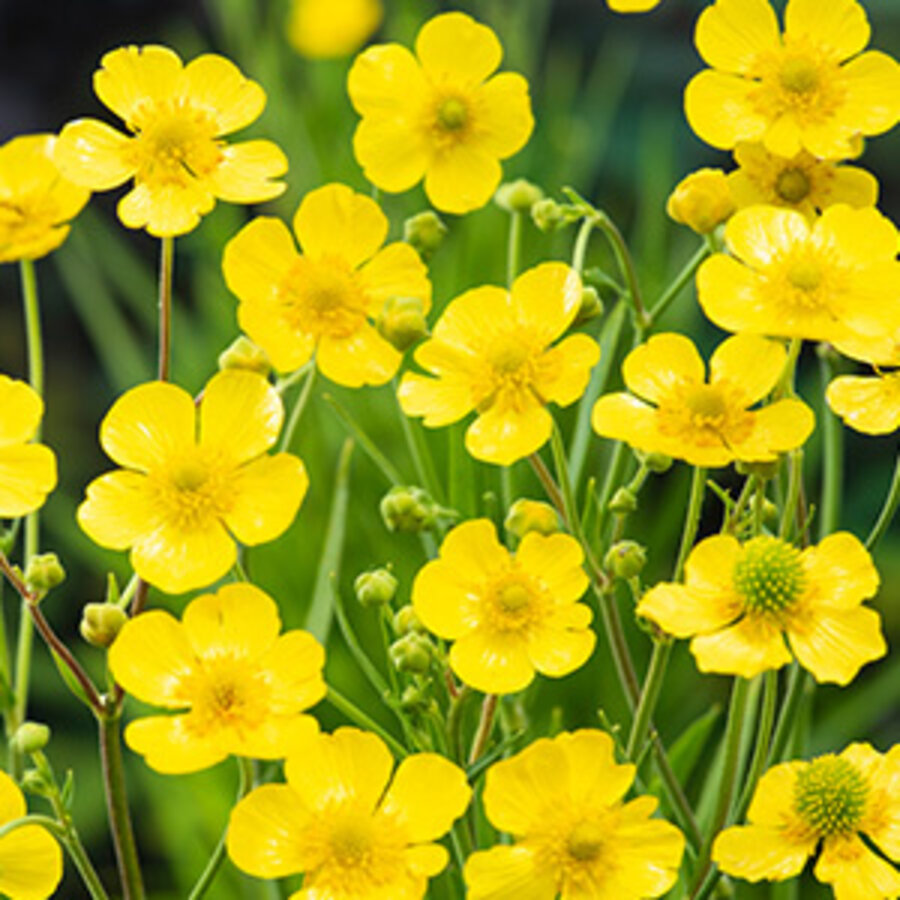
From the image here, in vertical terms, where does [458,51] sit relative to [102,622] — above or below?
above

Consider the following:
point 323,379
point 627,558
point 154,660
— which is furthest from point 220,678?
point 323,379

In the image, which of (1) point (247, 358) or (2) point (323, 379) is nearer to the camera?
(1) point (247, 358)

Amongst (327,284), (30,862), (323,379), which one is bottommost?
(323,379)

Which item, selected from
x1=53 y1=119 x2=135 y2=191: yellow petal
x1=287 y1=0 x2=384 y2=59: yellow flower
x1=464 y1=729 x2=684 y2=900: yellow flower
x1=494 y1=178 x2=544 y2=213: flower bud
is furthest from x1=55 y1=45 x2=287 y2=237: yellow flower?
x1=287 y1=0 x2=384 y2=59: yellow flower

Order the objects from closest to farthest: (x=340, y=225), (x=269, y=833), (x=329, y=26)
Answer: (x=269, y=833), (x=340, y=225), (x=329, y=26)

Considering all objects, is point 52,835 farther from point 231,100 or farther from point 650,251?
point 650,251

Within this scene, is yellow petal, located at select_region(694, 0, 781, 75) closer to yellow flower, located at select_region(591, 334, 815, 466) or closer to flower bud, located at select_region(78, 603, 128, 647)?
A: yellow flower, located at select_region(591, 334, 815, 466)

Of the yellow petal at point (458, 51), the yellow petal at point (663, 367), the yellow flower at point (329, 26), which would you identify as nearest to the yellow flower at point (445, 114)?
the yellow petal at point (458, 51)

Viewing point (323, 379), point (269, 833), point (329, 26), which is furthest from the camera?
point (329, 26)

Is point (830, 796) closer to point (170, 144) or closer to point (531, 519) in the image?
point (531, 519)
